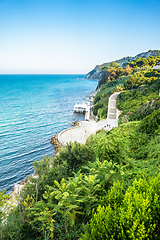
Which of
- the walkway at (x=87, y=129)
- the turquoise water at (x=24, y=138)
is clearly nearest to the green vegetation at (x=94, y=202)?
the turquoise water at (x=24, y=138)

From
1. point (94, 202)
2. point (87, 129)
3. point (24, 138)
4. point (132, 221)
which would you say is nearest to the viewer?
point (132, 221)

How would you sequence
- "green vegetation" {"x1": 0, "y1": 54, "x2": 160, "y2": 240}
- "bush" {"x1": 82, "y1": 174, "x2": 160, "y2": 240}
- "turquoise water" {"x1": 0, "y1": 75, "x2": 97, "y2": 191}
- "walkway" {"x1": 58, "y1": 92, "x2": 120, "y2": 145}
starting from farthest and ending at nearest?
"walkway" {"x1": 58, "y1": 92, "x2": 120, "y2": 145}
"turquoise water" {"x1": 0, "y1": 75, "x2": 97, "y2": 191}
"green vegetation" {"x1": 0, "y1": 54, "x2": 160, "y2": 240}
"bush" {"x1": 82, "y1": 174, "x2": 160, "y2": 240}

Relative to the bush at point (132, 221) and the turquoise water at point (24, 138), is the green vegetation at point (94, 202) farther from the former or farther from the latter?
the turquoise water at point (24, 138)

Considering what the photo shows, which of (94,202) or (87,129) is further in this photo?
(87,129)

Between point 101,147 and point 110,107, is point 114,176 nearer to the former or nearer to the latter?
point 101,147

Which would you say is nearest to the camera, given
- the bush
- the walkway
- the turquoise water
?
the bush

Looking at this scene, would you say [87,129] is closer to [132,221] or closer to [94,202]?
[94,202]

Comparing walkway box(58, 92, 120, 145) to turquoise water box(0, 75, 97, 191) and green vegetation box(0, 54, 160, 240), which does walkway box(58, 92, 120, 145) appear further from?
green vegetation box(0, 54, 160, 240)

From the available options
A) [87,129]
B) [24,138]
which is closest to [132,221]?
[87,129]

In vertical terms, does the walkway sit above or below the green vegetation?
below

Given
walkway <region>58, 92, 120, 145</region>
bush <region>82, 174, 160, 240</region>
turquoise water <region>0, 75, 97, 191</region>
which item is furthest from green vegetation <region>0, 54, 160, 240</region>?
walkway <region>58, 92, 120, 145</region>

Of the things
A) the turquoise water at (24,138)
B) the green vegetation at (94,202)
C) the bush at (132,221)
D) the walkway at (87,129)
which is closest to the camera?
the bush at (132,221)

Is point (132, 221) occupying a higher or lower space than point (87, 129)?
higher

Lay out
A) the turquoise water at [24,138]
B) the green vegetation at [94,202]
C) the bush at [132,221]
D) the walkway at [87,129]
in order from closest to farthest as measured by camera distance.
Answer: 1. the bush at [132,221]
2. the green vegetation at [94,202]
3. the turquoise water at [24,138]
4. the walkway at [87,129]
